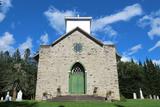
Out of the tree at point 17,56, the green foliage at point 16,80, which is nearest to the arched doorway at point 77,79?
the green foliage at point 16,80

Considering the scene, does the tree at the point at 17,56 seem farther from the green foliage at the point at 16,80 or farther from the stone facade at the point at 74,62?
the stone facade at the point at 74,62

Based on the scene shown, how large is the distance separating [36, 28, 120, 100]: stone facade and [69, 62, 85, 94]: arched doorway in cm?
49

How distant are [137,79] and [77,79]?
39.9 m

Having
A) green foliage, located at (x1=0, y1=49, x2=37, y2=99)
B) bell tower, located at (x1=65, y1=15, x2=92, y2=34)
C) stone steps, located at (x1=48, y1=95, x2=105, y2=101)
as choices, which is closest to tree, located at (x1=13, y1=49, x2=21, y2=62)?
green foliage, located at (x1=0, y1=49, x2=37, y2=99)

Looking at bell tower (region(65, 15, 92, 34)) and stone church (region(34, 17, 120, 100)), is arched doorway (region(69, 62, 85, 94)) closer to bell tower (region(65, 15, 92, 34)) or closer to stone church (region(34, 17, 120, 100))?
stone church (region(34, 17, 120, 100))

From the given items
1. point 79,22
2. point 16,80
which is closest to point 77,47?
point 79,22

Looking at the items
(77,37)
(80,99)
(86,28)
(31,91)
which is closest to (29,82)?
(31,91)

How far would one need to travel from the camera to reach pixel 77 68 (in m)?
27.2

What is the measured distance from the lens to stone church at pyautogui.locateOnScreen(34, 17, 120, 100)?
25766 millimetres

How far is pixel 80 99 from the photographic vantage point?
2309 centimetres

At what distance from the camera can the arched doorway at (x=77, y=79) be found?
2623cm

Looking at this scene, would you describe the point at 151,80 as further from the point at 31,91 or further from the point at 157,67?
the point at 31,91

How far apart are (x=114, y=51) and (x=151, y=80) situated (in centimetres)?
3893

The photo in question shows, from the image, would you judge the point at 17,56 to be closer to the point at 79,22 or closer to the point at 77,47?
the point at 79,22
